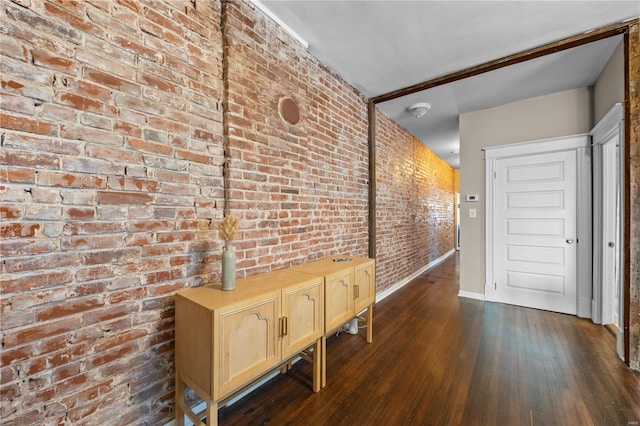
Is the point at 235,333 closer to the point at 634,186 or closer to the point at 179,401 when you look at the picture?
the point at 179,401

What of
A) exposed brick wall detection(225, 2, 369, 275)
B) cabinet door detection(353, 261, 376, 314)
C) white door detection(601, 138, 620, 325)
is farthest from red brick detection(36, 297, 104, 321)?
white door detection(601, 138, 620, 325)

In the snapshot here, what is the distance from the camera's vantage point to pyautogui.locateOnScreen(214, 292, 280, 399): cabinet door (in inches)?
50.4

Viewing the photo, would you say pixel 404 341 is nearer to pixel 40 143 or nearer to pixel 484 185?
pixel 484 185

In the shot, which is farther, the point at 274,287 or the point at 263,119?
the point at 263,119

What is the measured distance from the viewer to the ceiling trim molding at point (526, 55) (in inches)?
84.2

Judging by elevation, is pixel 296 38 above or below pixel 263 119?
above

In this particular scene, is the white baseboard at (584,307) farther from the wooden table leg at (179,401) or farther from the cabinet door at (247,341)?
the wooden table leg at (179,401)

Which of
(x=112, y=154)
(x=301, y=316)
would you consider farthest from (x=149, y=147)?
(x=301, y=316)

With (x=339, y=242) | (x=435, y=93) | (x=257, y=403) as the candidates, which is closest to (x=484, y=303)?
(x=339, y=242)

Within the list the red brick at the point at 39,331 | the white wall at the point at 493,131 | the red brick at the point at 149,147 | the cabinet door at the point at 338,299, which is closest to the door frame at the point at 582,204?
the white wall at the point at 493,131

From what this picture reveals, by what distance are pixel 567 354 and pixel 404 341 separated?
1.37 m

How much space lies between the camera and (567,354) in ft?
7.45

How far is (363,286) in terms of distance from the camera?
8.04 ft

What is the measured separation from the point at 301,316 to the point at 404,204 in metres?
3.38
